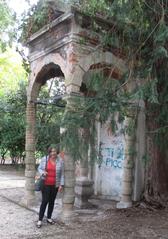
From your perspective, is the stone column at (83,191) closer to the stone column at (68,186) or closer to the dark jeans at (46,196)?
the stone column at (68,186)

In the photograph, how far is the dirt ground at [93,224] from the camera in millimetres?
7754

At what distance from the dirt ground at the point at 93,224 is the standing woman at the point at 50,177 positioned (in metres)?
0.39

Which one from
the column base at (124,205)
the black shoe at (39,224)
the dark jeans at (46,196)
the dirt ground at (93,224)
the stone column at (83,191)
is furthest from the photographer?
the stone column at (83,191)

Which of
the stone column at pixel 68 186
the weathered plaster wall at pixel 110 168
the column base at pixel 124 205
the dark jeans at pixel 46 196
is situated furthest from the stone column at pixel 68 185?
the weathered plaster wall at pixel 110 168

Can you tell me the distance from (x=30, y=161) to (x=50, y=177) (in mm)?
2372

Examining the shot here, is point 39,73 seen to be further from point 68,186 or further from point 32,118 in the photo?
point 68,186

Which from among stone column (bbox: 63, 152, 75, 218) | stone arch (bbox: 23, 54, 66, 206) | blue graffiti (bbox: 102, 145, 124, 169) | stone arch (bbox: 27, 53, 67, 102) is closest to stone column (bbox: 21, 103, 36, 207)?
stone arch (bbox: 23, 54, 66, 206)

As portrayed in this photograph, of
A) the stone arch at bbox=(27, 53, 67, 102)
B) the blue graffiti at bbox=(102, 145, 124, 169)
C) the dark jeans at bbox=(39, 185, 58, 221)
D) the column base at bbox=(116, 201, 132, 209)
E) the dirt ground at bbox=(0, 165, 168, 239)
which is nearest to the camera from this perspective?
the dirt ground at bbox=(0, 165, 168, 239)

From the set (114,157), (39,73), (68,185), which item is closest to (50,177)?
(68,185)

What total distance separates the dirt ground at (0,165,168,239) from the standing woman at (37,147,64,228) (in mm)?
394

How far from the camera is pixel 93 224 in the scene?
8.55 meters

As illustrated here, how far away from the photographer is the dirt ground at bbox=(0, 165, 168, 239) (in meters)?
7.75

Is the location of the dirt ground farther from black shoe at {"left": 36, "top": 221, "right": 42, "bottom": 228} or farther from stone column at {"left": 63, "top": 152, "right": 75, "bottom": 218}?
stone column at {"left": 63, "top": 152, "right": 75, "bottom": 218}

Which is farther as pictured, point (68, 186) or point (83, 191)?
point (83, 191)
